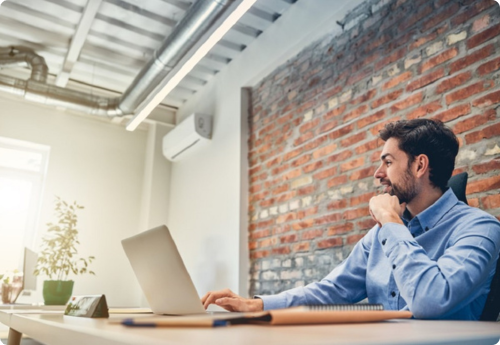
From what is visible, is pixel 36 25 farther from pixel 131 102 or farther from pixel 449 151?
pixel 449 151

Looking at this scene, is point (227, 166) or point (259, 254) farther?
point (227, 166)

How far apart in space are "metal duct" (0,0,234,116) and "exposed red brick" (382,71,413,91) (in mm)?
1188

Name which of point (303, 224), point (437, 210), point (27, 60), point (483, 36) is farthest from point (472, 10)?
point (27, 60)

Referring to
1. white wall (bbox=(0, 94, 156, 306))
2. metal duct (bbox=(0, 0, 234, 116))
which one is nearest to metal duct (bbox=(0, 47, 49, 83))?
metal duct (bbox=(0, 0, 234, 116))

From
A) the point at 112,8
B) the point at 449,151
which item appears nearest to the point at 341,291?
the point at 449,151

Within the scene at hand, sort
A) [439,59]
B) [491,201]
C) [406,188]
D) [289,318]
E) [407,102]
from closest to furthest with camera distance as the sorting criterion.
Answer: [289,318] < [406,188] < [491,201] < [439,59] < [407,102]

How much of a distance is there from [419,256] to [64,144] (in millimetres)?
4420

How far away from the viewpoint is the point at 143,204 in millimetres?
5031

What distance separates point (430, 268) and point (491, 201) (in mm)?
882

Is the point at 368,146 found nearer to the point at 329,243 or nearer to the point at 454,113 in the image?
the point at 454,113

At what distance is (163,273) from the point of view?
1.20 metres

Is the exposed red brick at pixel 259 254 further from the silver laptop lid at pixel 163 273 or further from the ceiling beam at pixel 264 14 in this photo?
the silver laptop lid at pixel 163 273

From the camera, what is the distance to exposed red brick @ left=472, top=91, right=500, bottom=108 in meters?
1.94

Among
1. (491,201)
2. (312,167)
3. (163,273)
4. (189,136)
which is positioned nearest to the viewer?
(163,273)
